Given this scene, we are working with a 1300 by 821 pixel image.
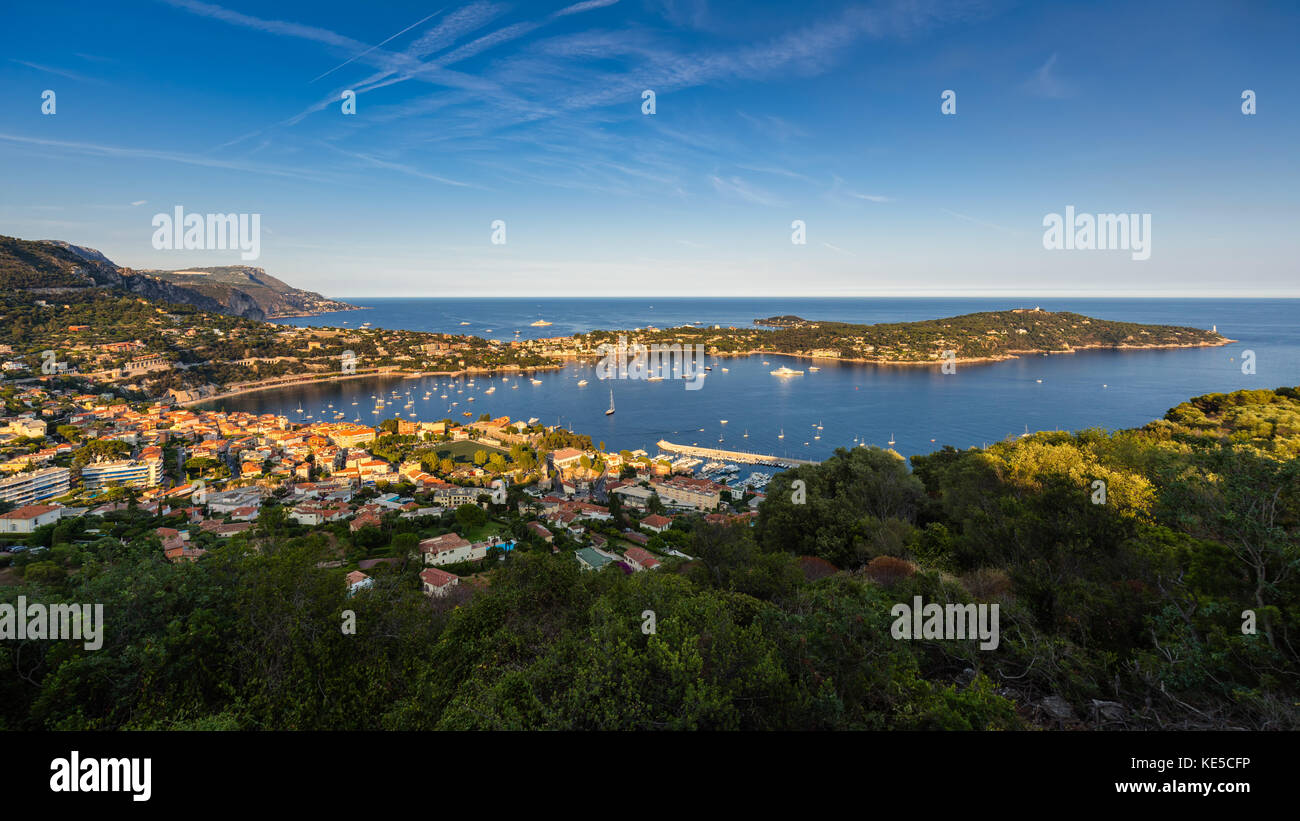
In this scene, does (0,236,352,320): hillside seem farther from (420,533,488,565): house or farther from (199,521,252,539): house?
(420,533,488,565): house

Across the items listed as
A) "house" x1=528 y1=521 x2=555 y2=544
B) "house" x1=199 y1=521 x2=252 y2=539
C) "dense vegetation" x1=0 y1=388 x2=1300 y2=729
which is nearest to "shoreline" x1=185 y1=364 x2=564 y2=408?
"house" x1=199 y1=521 x2=252 y2=539

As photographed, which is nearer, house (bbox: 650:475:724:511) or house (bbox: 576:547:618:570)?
house (bbox: 576:547:618:570)

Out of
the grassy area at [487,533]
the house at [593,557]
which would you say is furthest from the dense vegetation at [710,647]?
the grassy area at [487,533]

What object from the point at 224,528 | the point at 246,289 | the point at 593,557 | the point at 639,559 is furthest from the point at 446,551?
the point at 246,289

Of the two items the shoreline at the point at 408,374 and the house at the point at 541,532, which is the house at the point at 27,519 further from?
the shoreline at the point at 408,374
